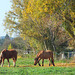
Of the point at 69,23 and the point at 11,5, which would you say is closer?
the point at 69,23

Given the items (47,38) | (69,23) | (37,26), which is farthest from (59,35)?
(69,23)

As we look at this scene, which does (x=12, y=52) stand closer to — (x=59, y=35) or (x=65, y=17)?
(x=65, y=17)

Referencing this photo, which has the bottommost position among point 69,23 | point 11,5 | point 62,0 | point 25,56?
point 25,56

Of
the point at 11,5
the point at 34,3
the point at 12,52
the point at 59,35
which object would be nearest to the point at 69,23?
the point at 34,3

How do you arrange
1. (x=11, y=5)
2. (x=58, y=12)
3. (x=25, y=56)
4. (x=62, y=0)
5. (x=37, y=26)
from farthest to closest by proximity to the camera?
(x=25, y=56)
(x=11, y=5)
(x=37, y=26)
(x=58, y=12)
(x=62, y=0)

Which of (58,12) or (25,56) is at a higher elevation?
(58,12)

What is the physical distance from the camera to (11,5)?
3231 centimetres

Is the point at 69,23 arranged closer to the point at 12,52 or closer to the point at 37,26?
the point at 12,52

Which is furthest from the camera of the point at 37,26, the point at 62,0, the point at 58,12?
the point at 37,26

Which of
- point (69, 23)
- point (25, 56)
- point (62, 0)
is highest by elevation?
point (62, 0)

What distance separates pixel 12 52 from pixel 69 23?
23.1ft

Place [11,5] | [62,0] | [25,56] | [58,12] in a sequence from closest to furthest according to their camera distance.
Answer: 1. [62,0]
2. [58,12]
3. [11,5]
4. [25,56]

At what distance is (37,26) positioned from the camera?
29.6 m

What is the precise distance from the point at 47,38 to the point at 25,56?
520 inches
